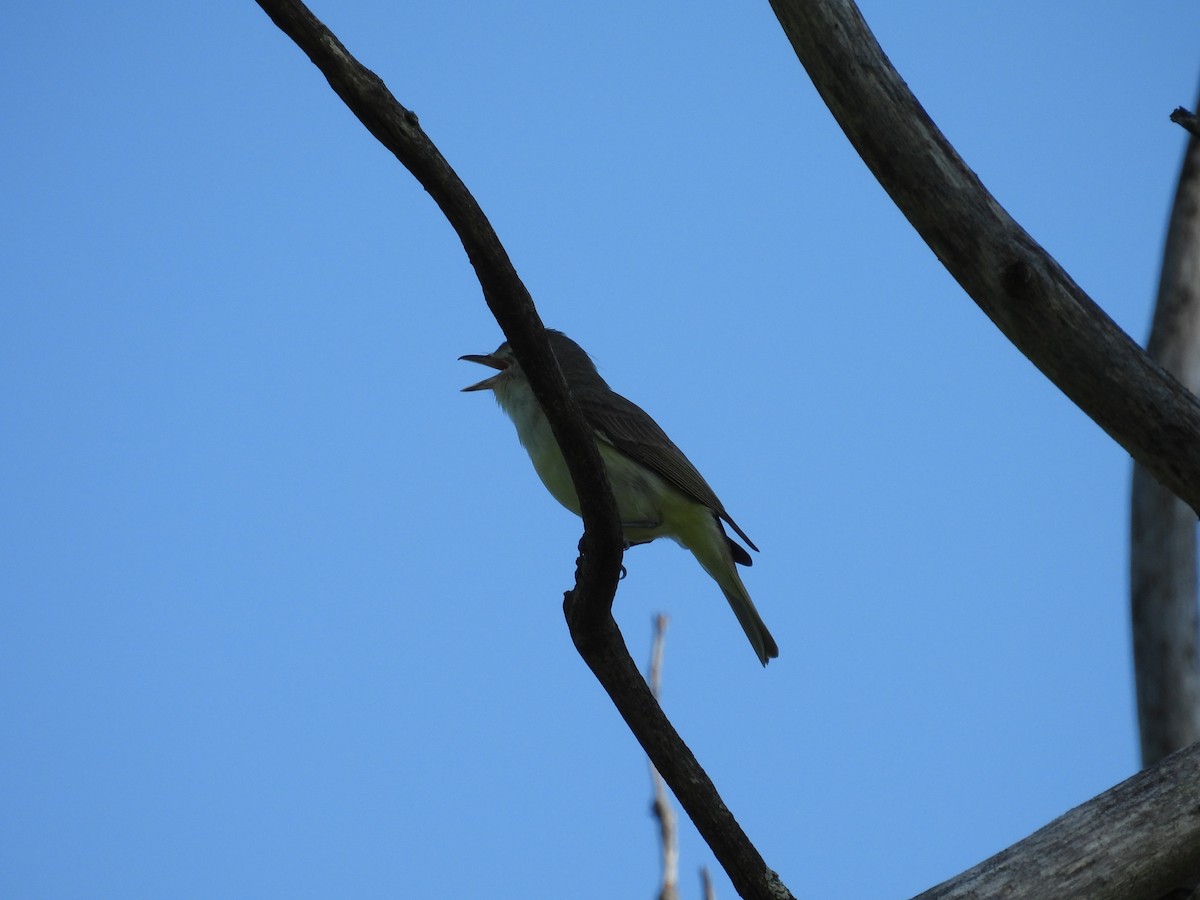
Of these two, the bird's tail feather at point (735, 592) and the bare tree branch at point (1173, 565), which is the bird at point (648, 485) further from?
the bare tree branch at point (1173, 565)

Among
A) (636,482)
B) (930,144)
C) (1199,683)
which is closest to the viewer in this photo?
(930,144)

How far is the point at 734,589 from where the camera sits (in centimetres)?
654

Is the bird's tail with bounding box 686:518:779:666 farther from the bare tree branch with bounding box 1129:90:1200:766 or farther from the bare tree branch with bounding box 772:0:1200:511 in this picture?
the bare tree branch with bounding box 772:0:1200:511

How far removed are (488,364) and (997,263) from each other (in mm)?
3750

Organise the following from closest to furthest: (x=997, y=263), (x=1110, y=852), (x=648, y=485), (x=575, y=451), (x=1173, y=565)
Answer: (x=1110, y=852) → (x=575, y=451) → (x=997, y=263) → (x=648, y=485) → (x=1173, y=565)

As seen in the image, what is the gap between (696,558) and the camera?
6.68 m

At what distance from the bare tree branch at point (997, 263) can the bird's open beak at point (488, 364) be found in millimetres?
3147

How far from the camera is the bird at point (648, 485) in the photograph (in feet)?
20.6

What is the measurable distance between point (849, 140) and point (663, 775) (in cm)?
224

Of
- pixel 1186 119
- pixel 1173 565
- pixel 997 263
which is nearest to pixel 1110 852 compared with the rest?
pixel 997 263

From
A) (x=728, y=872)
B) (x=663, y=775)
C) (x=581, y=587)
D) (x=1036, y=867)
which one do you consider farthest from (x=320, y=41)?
(x=1036, y=867)

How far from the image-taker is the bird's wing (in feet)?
20.7

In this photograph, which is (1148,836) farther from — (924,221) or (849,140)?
(849,140)

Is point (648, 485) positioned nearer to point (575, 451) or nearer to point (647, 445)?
point (647, 445)
